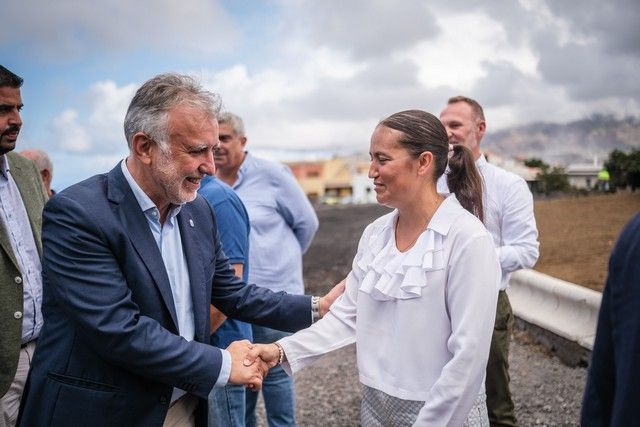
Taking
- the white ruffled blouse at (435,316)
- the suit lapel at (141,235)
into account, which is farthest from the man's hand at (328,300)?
the suit lapel at (141,235)

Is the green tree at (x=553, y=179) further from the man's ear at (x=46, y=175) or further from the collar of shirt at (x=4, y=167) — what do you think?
the collar of shirt at (x=4, y=167)

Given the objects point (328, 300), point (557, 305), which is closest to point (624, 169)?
point (557, 305)

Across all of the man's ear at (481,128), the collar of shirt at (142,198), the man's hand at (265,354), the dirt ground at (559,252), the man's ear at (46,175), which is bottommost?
the dirt ground at (559,252)

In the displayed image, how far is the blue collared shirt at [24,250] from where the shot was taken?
3107 mm

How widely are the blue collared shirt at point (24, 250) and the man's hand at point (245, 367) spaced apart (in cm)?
120

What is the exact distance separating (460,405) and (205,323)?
3.77 ft

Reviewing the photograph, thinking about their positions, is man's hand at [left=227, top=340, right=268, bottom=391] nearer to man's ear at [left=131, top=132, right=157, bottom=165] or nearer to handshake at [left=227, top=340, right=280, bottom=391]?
handshake at [left=227, top=340, right=280, bottom=391]

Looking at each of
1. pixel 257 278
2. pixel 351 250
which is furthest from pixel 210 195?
pixel 351 250

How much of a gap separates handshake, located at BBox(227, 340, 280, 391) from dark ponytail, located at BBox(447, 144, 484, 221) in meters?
1.30

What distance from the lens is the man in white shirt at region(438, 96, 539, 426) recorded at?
3875 millimetres

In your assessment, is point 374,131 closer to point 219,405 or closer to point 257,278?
point 219,405

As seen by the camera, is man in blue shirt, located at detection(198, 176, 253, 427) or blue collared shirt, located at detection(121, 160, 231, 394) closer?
blue collared shirt, located at detection(121, 160, 231, 394)

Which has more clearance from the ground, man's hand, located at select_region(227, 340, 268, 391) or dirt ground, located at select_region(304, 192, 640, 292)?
man's hand, located at select_region(227, 340, 268, 391)

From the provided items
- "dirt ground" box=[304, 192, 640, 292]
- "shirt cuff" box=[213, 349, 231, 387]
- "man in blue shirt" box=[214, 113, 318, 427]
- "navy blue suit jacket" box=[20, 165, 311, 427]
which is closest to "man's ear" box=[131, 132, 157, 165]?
"navy blue suit jacket" box=[20, 165, 311, 427]
